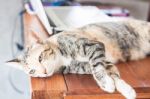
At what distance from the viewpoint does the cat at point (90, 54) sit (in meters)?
0.75

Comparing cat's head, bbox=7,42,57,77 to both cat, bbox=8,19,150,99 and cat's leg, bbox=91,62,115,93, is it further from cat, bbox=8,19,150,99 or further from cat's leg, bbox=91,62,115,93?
cat's leg, bbox=91,62,115,93

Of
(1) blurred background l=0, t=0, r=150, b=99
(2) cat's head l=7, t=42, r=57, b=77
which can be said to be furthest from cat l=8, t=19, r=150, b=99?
(1) blurred background l=0, t=0, r=150, b=99

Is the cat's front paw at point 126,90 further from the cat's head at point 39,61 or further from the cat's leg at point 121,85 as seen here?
the cat's head at point 39,61

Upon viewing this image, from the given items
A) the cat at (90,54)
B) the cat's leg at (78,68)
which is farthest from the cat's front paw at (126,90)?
the cat's leg at (78,68)

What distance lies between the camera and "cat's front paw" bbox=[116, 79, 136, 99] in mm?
679

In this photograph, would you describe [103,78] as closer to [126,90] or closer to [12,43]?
[126,90]

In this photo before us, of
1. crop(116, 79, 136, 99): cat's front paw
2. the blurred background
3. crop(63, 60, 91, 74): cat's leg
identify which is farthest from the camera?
the blurred background

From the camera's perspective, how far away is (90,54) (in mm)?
804

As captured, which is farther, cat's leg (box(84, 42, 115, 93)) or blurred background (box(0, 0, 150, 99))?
blurred background (box(0, 0, 150, 99))

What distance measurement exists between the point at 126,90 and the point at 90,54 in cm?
17

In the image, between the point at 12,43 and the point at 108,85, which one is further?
the point at 12,43

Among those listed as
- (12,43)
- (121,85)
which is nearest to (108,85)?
(121,85)

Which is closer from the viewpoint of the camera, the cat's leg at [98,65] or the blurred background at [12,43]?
the cat's leg at [98,65]

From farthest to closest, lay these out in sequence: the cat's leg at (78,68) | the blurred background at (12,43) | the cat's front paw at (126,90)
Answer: the blurred background at (12,43)
the cat's leg at (78,68)
the cat's front paw at (126,90)
